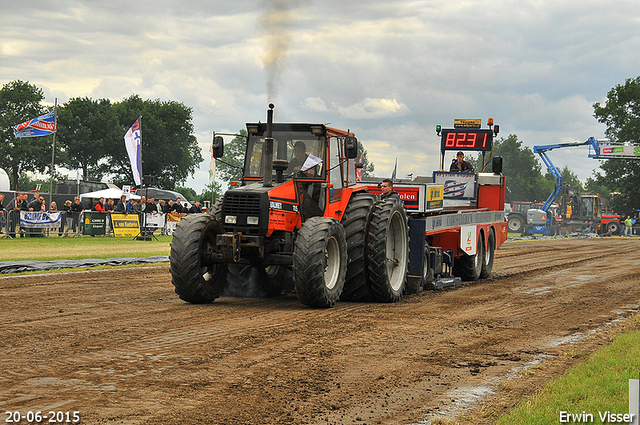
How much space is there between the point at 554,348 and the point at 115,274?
10.1 m

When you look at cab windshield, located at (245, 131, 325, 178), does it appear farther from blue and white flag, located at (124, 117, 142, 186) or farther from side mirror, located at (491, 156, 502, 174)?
blue and white flag, located at (124, 117, 142, 186)

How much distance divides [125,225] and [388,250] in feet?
60.5

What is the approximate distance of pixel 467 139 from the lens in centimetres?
1873

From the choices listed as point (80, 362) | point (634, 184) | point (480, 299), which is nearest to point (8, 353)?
point (80, 362)

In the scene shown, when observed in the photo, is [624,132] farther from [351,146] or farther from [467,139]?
[351,146]

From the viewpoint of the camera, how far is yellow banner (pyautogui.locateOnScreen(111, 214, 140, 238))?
2764 centimetres

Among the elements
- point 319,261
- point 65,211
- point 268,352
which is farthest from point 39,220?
point 268,352

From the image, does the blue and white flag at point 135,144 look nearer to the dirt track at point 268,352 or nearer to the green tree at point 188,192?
the dirt track at point 268,352

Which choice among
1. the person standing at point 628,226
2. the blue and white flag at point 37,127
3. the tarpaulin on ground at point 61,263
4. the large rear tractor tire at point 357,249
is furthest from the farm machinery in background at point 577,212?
the large rear tractor tire at point 357,249

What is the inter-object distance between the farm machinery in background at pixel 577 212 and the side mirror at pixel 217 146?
4371 cm

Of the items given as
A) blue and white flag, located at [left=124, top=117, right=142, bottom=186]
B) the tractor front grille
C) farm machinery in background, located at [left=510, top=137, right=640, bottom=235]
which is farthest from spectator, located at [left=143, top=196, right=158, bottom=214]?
farm machinery in background, located at [left=510, top=137, right=640, bottom=235]

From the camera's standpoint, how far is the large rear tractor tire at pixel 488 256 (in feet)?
54.6

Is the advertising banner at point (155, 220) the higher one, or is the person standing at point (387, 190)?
the person standing at point (387, 190)

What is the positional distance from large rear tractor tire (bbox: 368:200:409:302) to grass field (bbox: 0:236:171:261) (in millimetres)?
9269
